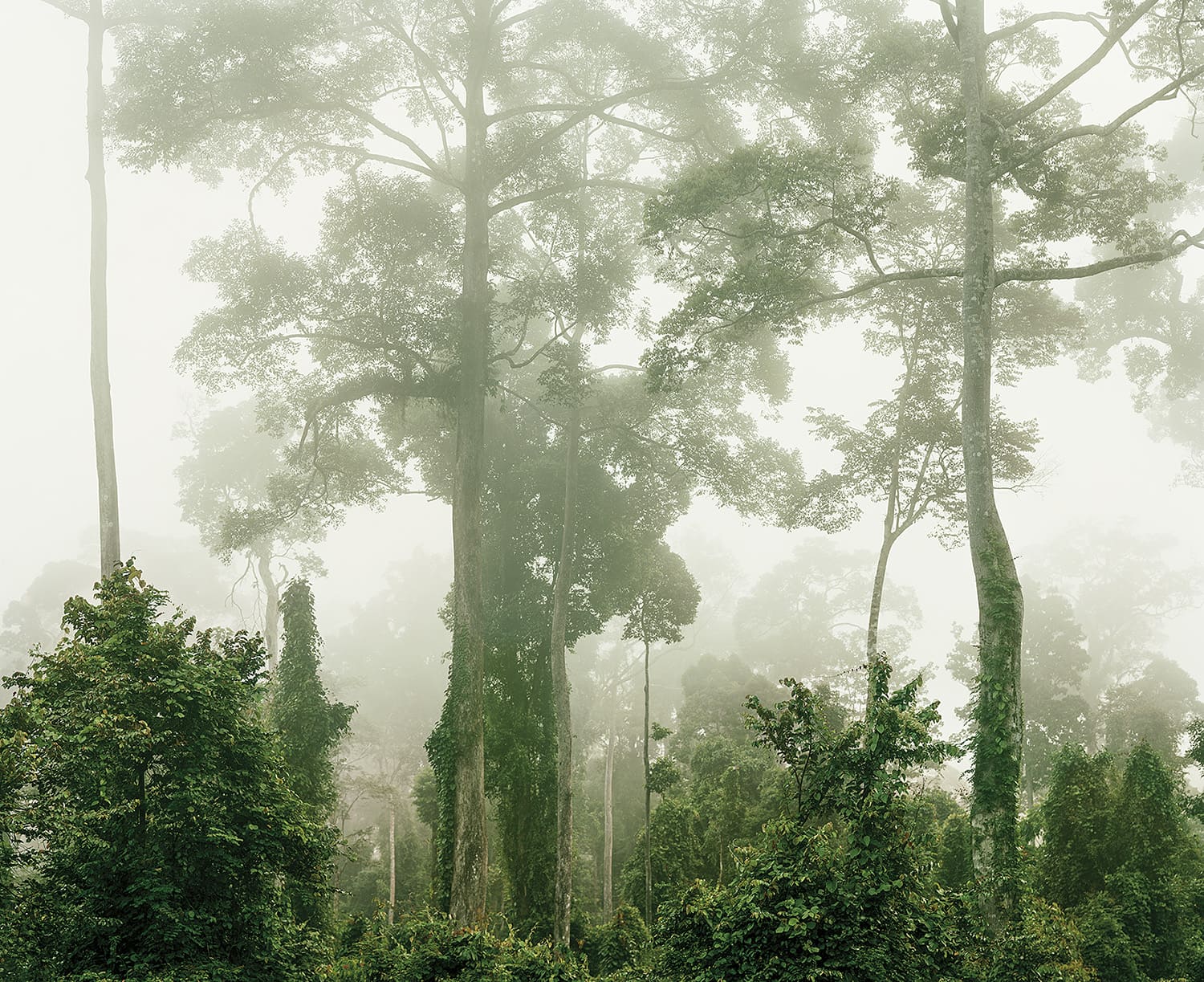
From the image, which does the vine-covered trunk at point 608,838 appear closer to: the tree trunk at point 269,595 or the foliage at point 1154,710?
the tree trunk at point 269,595

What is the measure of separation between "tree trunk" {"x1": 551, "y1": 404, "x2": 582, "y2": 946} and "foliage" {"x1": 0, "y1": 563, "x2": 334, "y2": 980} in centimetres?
953

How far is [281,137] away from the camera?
18969 mm

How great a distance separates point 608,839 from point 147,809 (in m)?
24.7

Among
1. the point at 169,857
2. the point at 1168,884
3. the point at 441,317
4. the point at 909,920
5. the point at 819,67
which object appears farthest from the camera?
the point at 441,317

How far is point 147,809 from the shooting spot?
762 centimetres

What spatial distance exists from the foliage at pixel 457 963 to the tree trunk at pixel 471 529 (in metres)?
4.78

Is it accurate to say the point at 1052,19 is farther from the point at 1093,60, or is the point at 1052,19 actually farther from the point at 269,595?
the point at 269,595

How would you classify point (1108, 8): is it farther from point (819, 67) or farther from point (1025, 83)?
point (819, 67)

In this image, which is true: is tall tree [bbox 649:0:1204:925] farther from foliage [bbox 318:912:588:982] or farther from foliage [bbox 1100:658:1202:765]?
foliage [bbox 1100:658:1202:765]

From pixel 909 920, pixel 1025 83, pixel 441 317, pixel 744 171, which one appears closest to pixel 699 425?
pixel 441 317

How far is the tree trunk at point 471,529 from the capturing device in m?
14.4

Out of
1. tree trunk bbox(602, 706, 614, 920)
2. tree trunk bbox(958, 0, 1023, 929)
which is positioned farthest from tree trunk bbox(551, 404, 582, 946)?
tree trunk bbox(958, 0, 1023, 929)

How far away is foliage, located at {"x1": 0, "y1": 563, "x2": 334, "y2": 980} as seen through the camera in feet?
22.3

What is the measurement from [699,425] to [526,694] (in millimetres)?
8203
